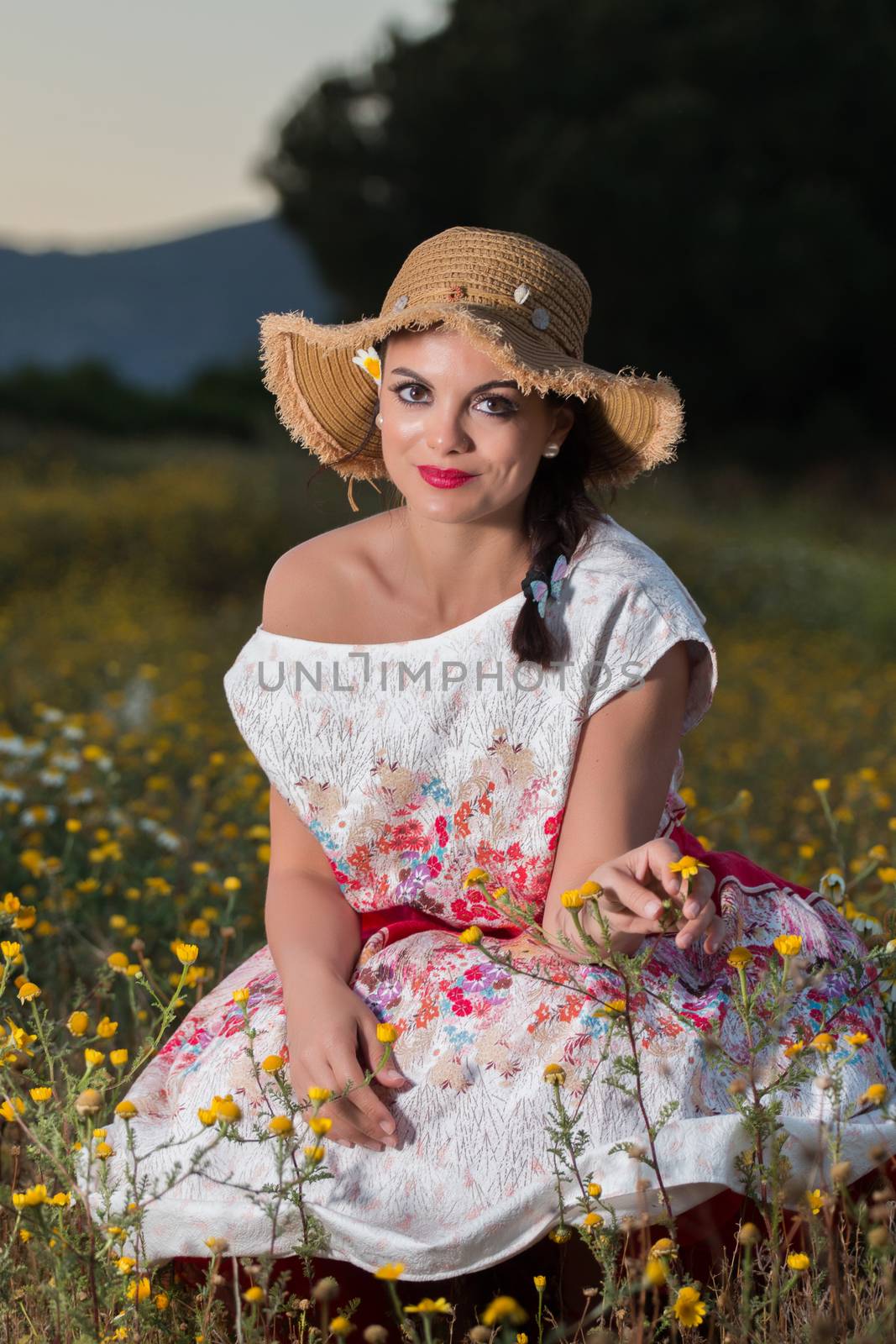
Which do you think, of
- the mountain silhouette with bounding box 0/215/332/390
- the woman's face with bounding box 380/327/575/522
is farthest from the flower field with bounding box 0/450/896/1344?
the mountain silhouette with bounding box 0/215/332/390

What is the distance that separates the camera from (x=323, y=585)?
2.19 metres

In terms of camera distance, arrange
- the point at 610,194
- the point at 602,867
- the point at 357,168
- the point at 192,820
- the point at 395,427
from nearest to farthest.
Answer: the point at 602,867
the point at 395,427
the point at 192,820
the point at 610,194
the point at 357,168

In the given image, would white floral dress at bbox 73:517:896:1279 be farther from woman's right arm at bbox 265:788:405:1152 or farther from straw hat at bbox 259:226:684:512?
straw hat at bbox 259:226:684:512

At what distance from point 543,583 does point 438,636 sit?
0.17 metres

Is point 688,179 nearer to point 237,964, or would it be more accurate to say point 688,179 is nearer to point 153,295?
point 237,964

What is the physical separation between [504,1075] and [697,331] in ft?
50.3

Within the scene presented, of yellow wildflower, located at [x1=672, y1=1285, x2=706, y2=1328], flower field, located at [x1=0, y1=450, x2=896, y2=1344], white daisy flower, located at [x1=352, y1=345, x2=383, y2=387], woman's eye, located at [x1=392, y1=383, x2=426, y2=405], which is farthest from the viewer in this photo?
white daisy flower, located at [x1=352, y1=345, x2=383, y2=387]

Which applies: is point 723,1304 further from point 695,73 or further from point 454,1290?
point 695,73

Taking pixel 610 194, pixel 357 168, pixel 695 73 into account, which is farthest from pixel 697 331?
pixel 357 168

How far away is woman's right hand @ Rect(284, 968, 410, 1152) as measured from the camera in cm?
171

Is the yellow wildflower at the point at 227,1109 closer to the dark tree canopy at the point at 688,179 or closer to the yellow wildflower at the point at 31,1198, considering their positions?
the yellow wildflower at the point at 31,1198

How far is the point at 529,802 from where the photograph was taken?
6.64 feet

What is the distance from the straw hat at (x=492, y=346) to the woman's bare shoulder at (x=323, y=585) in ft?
0.63

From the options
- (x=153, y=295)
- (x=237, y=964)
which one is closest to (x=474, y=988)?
(x=237, y=964)
